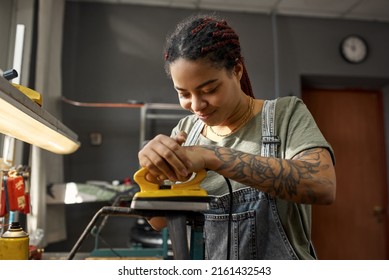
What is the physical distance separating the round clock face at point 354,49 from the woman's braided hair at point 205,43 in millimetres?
1791

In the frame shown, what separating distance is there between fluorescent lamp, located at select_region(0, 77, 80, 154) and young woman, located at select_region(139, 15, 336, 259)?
0.94ft

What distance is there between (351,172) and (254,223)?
63.4 inches

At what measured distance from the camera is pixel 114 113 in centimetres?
233

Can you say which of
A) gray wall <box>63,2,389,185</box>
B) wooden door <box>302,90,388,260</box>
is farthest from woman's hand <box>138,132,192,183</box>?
gray wall <box>63,2,389,185</box>

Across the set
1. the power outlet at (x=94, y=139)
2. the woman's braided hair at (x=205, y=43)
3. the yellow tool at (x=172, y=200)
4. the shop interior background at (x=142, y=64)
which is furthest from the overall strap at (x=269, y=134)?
the power outlet at (x=94, y=139)

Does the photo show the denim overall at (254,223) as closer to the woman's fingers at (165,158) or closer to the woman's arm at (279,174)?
the woman's arm at (279,174)

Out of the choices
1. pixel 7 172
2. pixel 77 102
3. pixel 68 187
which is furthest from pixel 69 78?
pixel 7 172

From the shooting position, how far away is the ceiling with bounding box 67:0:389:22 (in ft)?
6.06

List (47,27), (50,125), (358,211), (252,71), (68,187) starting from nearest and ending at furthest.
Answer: (50,125) < (47,27) < (68,187) < (358,211) < (252,71)

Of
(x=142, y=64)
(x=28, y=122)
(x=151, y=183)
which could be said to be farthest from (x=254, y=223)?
(x=142, y=64)

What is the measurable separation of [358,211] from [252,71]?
46.2 inches

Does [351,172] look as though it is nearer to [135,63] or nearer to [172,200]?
[135,63]

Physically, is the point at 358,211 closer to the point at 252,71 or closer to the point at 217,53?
the point at 252,71
